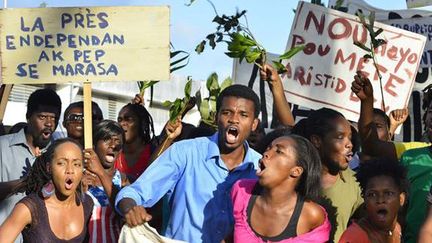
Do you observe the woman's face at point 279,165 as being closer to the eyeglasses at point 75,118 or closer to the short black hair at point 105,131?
the short black hair at point 105,131

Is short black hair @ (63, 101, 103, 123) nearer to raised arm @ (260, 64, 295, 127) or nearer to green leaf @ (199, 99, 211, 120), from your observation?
green leaf @ (199, 99, 211, 120)

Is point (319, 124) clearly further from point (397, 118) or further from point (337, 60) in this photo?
point (337, 60)

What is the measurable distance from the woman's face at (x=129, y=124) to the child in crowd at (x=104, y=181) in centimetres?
81

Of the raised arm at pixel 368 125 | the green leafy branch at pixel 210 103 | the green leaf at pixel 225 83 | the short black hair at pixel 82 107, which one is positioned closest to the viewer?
the raised arm at pixel 368 125

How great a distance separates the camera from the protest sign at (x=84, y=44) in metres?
5.53

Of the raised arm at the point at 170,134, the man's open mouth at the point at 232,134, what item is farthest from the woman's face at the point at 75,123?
the man's open mouth at the point at 232,134

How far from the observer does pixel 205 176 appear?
4.58 m

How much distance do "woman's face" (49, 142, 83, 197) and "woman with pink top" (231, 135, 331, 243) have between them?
38.4 inches

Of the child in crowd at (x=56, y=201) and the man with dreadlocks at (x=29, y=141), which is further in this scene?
the man with dreadlocks at (x=29, y=141)

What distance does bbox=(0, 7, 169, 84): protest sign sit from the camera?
5.53 metres

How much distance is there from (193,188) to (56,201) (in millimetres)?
845

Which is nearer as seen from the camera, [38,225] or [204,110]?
[38,225]

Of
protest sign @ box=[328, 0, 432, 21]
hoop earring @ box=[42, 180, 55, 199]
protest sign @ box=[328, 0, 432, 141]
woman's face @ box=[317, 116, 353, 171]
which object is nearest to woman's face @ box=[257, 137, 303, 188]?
woman's face @ box=[317, 116, 353, 171]

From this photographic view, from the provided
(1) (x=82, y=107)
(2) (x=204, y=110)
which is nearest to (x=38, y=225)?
(1) (x=82, y=107)
